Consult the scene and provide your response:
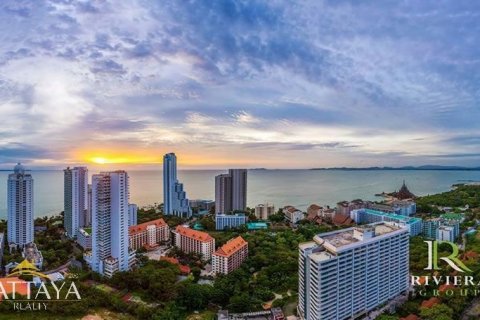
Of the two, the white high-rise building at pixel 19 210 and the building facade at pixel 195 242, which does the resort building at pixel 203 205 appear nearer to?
the building facade at pixel 195 242

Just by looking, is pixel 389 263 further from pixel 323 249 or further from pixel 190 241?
pixel 190 241

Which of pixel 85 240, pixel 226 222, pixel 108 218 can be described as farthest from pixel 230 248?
pixel 226 222

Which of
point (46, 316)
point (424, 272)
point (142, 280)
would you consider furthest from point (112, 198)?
point (424, 272)

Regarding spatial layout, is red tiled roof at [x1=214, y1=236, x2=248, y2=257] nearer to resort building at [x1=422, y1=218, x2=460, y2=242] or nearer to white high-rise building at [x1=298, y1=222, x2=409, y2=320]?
white high-rise building at [x1=298, y1=222, x2=409, y2=320]

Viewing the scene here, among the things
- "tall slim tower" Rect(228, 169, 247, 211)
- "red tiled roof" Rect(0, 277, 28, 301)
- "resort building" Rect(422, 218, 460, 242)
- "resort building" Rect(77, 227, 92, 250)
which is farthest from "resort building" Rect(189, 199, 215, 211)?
"red tiled roof" Rect(0, 277, 28, 301)

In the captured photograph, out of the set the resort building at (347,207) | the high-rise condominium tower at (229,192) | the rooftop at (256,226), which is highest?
the high-rise condominium tower at (229,192)

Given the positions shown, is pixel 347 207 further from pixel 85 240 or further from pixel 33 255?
pixel 33 255

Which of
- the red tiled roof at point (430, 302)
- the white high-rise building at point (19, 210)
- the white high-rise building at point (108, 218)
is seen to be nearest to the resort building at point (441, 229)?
the red tiled roof at point (430, 302)
